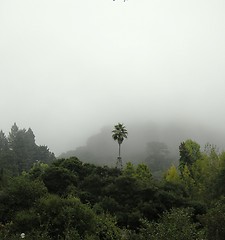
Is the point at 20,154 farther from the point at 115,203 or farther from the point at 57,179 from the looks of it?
the point at 115,203

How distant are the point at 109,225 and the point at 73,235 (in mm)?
5923

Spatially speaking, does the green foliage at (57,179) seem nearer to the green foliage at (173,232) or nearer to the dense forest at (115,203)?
the dense forest at (115,203)

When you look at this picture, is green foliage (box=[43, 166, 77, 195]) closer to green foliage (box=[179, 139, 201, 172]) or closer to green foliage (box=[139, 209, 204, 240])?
green foliage (box=[179, 139, 201, 172])

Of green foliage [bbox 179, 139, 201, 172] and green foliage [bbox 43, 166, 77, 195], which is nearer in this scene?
green foliage [bbox 43, 166, 77, 195]

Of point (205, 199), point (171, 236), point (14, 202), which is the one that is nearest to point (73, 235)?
point (171, 236)

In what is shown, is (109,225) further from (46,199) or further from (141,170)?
(141,170)

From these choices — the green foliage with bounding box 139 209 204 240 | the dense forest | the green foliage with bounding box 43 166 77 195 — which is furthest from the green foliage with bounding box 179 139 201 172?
the green foliage with bounding box 139 209 204 240

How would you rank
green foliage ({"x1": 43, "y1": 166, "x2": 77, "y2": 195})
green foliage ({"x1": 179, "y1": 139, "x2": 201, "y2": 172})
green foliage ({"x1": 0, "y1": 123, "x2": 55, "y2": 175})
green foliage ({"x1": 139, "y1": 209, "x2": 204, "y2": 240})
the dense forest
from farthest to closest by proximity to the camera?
green foliage ({"x1": 0, "y1": 123, "x2": 55, "y2": 175})
green foliage ({"x1": 179, "y1": 139, "x2": 201, "y2": 172})
green foliage ({"x1": 43, "y1": 166, "x2": 77, "y2": 195})
the dense forest
green foliage ({"x1": 139, "y1": 209, "x2": 204, "y2": 240})

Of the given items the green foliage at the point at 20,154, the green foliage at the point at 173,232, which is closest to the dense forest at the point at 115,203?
the green foliage at the point at 173,232

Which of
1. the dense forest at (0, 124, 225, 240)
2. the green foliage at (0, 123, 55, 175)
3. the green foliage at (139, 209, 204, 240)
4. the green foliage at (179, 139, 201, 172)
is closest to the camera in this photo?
the green foliage at (139, 209, 204, 240)

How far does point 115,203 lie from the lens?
39219 millimetres

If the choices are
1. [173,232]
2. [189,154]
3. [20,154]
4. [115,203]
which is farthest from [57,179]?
[20,154]

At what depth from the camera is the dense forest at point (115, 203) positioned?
18922 mm

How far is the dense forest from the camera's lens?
18.9 metres
